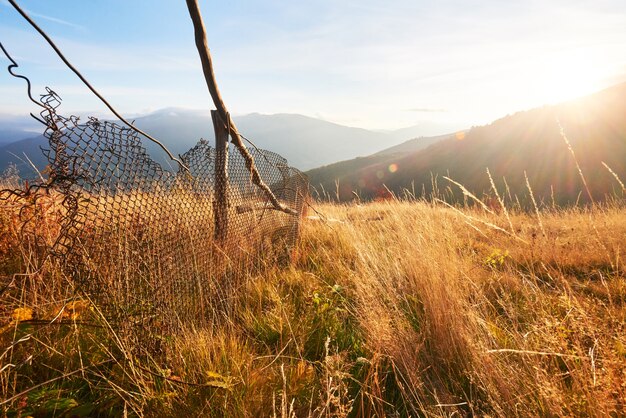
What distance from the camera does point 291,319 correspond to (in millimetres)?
2344

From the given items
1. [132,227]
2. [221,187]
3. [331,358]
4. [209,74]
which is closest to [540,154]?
[221,187]

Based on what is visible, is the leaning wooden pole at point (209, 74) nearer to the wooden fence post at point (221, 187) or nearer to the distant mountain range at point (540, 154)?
the wooden fence post at point (221, 187)

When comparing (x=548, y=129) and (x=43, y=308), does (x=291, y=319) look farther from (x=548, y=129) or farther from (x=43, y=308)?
(x=548, y=129)

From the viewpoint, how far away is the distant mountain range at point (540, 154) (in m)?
38.8

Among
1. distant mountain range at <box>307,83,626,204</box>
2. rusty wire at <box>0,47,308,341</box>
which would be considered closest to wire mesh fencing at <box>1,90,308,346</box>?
rusty wire at <box>0,47,308,341</box>

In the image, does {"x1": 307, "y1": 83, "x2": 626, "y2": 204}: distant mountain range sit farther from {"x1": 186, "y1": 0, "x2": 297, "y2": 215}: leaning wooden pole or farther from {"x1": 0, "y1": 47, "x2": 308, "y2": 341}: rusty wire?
{"x1": 0, "y1": 47, "x2": 308, "y2": 341}: rusty wire

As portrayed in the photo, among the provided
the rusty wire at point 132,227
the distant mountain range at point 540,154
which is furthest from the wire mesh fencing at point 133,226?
the distant mountain range at point 540,154

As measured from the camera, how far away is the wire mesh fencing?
4.83 ft

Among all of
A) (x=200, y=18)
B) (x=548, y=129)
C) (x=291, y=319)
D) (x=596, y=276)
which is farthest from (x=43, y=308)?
(x=548, y=129)

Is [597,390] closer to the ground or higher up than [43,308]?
closer to the ground

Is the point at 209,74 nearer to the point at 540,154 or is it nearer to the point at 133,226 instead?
the point at 133,226

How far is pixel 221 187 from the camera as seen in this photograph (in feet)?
9.27

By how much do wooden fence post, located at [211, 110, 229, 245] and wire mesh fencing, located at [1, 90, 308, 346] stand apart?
20 mm

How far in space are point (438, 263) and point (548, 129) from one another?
188 feet
